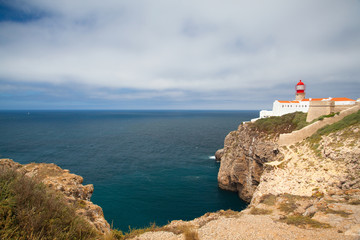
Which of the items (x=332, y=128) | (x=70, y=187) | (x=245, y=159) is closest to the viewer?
(x=70, y=187)

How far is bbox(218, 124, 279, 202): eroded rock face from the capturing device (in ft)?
90.2

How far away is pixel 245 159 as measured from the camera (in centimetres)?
3341

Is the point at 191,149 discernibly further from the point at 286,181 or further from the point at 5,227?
the point at 5,227

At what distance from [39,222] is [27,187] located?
4.95ft

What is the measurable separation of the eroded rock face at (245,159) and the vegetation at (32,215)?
24.2 m

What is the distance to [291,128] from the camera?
30.8 m

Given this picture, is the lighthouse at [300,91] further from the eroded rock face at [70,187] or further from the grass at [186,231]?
the eroded rock face at [70,187]

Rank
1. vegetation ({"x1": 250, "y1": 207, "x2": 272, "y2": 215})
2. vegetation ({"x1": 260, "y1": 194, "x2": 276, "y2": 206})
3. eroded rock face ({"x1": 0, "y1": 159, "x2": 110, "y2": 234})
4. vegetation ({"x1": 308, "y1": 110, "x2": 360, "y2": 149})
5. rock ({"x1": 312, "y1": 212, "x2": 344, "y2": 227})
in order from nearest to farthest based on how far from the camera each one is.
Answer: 1. rock ({"x1": 312, "y1": 212, "x2": 344, "y2": 227})
2. eroded rock face ({"x1": 0, "y1": 159, "x2": 110, "y2": 234})
3. vegetation ({"x1": 250, "y1": 207, "x2": 272, "y2": 215})
4. vegetation ({"x1": 260, "y1": 194, "x2": 276, "y2": 206})
5. vegetation ({"x1": 308, "y1": 110, "x2": 360, "y2": 149})

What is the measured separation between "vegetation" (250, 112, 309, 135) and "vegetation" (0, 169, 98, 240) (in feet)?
97.9

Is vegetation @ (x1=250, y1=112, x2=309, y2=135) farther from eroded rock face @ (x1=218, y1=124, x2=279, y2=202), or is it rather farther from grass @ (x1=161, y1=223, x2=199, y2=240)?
grass @ (x1=161, y1=223, x2=199, y2=240)

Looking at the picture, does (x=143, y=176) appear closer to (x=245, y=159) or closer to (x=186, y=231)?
(x=245, y=159)

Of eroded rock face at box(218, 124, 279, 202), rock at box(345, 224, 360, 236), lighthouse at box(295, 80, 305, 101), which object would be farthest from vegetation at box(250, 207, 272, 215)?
lighthouse at box(295, 80, 305, 101)

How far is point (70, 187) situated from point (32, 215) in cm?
631

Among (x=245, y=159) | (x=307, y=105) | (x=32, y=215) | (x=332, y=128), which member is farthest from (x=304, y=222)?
(x=307, y=105)
